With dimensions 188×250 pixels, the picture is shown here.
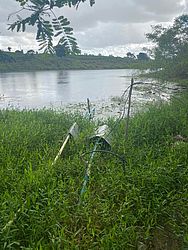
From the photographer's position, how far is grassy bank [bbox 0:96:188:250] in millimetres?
1943

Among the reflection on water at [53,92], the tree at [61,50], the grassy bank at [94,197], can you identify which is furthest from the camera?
the reflection on water at [53,92]

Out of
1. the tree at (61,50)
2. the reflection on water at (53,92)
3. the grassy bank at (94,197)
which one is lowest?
the reflection on water at (53,92)

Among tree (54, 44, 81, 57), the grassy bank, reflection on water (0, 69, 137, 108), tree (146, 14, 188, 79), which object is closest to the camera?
tree (54, 44, 81, 57)

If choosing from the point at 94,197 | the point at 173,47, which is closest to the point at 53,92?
the point at 173,47

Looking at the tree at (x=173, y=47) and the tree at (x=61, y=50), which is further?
the tree at (x=173, y=47)

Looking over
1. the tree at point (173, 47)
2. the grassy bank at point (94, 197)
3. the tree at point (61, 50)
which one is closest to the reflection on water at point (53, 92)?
the tree at point (173, 47)

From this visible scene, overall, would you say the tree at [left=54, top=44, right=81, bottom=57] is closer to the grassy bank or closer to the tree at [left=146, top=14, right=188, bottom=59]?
the grassy bank

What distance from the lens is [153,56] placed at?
46.3ft

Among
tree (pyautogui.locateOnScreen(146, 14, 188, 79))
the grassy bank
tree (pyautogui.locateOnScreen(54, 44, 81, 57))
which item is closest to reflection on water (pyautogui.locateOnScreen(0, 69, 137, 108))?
tree (pyautogui.locateOnScreen(146, 14, 188, 79))

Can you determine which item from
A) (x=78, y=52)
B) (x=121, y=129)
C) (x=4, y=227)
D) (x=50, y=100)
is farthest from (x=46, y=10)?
(x=50, y=100)

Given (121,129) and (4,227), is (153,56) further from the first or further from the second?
(4,227)

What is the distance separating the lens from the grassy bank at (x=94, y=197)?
6.38 ft

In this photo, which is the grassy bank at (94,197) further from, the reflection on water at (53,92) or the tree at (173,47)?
the tree at (173,47)

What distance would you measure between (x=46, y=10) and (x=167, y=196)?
1.82 meters
